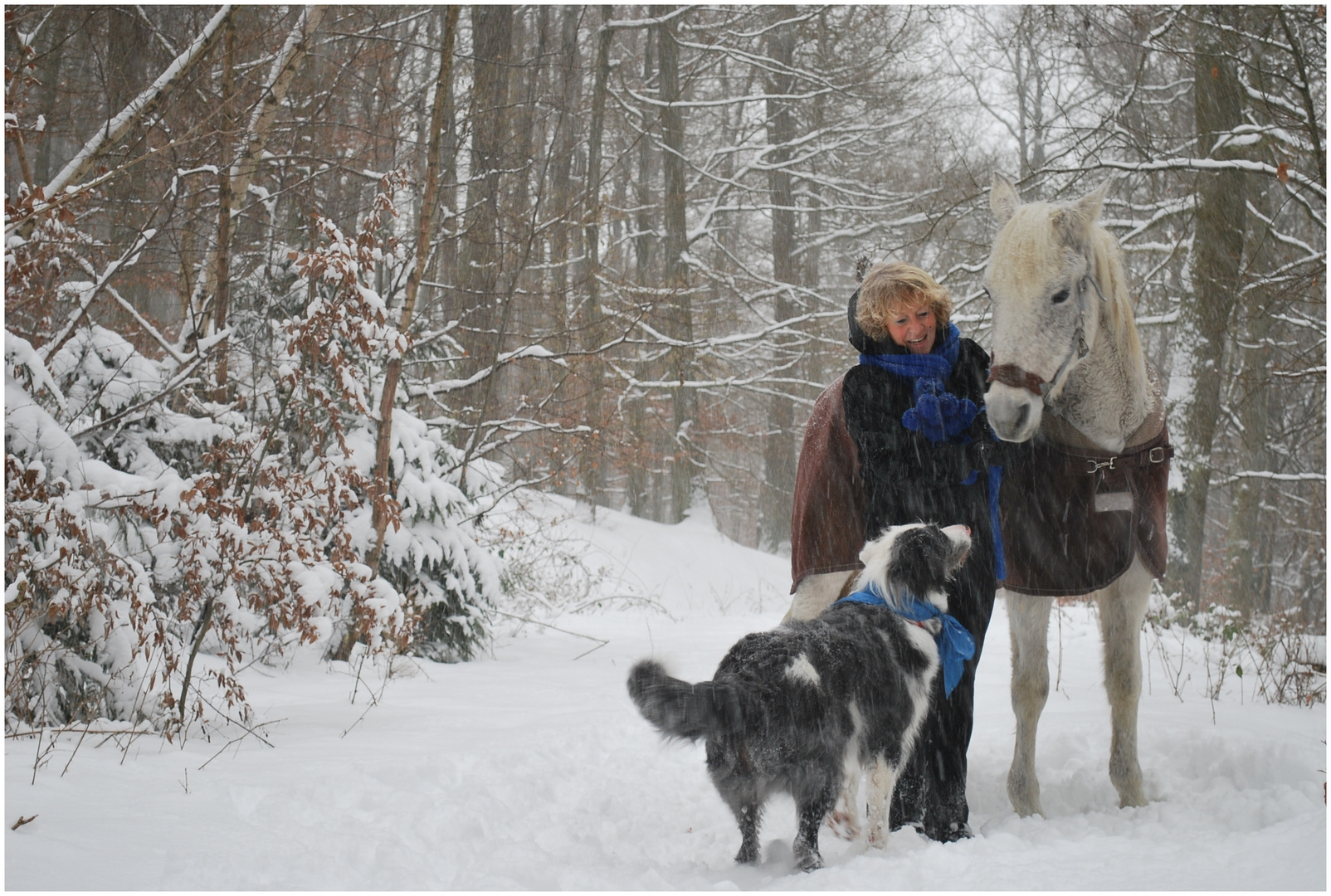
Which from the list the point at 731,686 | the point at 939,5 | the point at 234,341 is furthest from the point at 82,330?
the point at 939,5

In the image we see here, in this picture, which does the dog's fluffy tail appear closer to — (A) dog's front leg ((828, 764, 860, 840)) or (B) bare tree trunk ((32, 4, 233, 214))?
(A) dog's front leg ((828, 764, 860, 840))

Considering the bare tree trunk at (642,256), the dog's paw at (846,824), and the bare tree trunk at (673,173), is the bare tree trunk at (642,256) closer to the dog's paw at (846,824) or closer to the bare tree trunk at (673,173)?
the bare tree trunk at (673,173)

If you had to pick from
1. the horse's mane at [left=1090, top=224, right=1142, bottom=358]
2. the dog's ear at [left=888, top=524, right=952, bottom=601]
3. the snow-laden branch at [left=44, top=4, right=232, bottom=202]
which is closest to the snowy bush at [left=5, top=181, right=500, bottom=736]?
the snow-laden branch at [left=44, top=4, right=232, bottom=202]

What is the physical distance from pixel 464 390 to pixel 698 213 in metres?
11.1

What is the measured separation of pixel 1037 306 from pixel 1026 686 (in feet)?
5.82

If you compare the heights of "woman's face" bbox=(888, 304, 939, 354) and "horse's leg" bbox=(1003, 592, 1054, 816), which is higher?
"woman's face" bbox=(888, 304, 939, 354)

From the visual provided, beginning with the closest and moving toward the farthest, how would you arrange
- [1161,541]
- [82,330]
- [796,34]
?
[1161,541] < [82,330] < [796,34]

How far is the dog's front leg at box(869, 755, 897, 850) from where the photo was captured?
306 cm

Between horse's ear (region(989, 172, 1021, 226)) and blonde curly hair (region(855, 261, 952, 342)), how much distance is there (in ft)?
1.76

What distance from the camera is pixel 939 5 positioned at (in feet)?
38.2

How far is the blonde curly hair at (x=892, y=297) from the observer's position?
10.9ft

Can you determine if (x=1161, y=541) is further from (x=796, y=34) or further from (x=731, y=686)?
(x=796, y=34)

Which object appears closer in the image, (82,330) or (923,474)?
(923,474)

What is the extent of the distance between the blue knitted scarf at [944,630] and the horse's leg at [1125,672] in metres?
0.84
